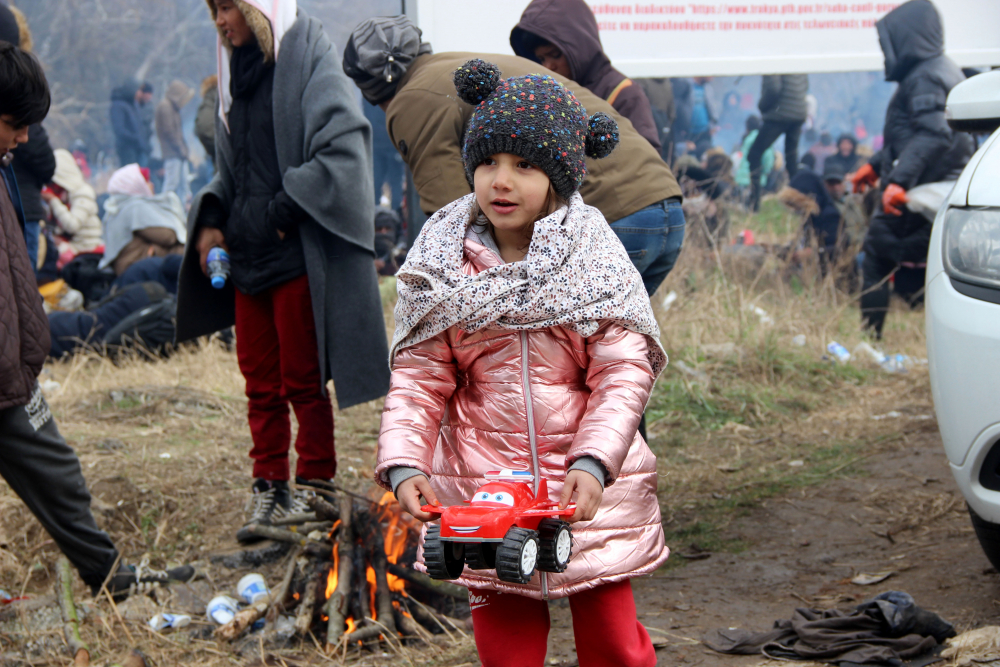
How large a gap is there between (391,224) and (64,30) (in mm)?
6524

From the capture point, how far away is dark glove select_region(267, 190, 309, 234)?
358 cm

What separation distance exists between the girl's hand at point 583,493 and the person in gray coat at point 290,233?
2021 mm

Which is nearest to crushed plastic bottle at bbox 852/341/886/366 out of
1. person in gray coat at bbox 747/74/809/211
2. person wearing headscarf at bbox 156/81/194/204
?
person in gray coat at bbox 747/74/809/211

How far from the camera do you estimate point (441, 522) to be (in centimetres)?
179

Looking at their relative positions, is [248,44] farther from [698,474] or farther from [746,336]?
[746,336]

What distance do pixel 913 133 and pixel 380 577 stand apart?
5328mm

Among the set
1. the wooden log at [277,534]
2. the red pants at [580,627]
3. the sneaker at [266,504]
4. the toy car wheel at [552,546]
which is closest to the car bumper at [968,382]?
the red pants at [580,627]

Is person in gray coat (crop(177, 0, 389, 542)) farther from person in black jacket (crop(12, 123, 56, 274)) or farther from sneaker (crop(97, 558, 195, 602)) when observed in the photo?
person in black jacket (crop(12, 123, 56, 274))

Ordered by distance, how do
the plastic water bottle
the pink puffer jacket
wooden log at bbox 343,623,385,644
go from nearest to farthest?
the pink puffer jacket < wooden log at bbox 343,623,385,644 < the plastic water bottle

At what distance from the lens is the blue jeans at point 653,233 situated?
3.14 meters

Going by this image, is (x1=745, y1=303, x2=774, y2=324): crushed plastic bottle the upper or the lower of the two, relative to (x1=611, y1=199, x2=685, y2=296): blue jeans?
lower

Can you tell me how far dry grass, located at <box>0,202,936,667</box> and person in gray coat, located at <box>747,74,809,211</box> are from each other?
4.62 metres

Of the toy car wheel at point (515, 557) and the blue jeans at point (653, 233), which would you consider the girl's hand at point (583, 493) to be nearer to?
the toy car wheel at point (515, 557)

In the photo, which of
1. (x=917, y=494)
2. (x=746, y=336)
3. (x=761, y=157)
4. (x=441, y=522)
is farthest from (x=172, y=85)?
(x=441, y=522)
